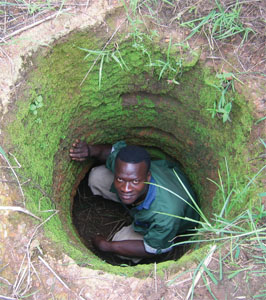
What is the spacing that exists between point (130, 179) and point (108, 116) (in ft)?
2.84

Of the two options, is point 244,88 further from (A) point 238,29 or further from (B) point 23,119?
(B) point 23,119

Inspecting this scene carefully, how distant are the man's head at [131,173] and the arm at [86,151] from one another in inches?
24.5

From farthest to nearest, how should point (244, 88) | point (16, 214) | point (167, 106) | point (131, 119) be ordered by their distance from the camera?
point (131, 119), point (167, 106), point (244, 88), point (16, 214)

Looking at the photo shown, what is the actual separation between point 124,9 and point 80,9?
0.31 meters

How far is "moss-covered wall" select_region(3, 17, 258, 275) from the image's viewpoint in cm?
202

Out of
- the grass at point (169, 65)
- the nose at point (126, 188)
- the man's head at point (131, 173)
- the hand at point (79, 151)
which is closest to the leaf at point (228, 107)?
the grass at point (169, 65)

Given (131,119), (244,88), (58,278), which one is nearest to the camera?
(58,278)

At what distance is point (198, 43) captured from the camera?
6.94 ft

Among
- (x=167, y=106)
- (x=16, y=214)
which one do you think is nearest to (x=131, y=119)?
(x=167, y=106)

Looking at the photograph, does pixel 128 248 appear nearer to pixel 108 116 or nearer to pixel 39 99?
pixel 108 116

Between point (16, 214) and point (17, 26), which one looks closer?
point (16, 214)

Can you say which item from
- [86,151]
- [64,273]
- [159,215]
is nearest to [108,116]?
[86,151]

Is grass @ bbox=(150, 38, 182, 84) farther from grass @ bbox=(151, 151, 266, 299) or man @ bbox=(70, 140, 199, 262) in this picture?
grass @ bbox=(151, 151, 266, 299)

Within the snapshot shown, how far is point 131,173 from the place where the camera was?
232cm
